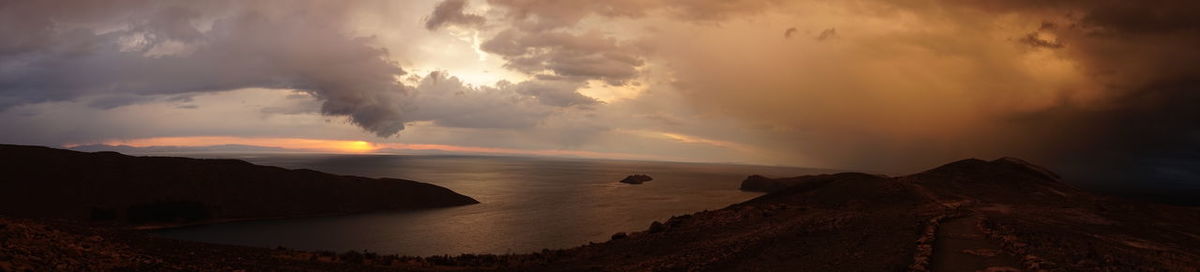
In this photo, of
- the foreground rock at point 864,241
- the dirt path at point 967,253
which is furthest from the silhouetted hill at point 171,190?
the dirt path at point 967,253

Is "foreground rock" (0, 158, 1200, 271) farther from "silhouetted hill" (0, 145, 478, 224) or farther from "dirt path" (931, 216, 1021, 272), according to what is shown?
"silhouetted hill" (0, 145, 478, 224)

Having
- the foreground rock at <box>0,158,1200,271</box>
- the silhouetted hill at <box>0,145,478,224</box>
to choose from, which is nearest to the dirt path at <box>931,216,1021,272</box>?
the foreground rock at <box>0,158,1200,271</box>

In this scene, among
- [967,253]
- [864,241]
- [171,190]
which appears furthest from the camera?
[171,190]

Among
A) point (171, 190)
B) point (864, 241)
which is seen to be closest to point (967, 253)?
point (864, 241)

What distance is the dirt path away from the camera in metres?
19.2

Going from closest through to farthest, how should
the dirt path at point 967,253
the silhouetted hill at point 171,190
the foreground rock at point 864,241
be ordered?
the dirt path at point 967,253 → the foreground rock at point 864,241 → the silhouetted hill at point 171,190

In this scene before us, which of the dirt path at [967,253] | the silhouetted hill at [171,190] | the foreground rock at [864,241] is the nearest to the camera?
the dirt path at [967,253]

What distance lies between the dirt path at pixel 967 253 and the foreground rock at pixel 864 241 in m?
0.06

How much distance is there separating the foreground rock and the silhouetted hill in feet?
193

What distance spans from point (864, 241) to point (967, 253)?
5698mm

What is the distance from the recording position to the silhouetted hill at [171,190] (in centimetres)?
7119

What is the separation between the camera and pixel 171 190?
8106 cm

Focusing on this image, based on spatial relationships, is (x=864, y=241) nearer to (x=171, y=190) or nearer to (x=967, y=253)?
(x=967, y=253)

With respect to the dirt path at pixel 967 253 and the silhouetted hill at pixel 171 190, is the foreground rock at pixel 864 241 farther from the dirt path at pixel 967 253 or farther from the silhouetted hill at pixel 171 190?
the silhouetted hill at pixel 171 190
